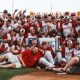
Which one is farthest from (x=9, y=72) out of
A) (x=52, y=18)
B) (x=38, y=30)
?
(x=52, y=18)

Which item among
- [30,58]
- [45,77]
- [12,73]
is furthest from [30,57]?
[45,77]

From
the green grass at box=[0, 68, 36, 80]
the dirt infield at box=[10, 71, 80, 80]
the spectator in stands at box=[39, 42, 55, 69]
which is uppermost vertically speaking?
the spectator in stands at box=[39, 42, 55, 69]

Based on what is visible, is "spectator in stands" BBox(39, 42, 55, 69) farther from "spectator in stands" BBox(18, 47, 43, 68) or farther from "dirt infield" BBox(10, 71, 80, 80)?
"dirt infield" BBox(10, 71, 80, 80)

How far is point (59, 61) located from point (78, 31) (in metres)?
1.67

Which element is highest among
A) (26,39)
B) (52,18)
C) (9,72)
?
(52,18)

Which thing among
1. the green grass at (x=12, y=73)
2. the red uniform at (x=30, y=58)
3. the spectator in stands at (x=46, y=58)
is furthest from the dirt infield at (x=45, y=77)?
the red uniform at (x=30, y=58)

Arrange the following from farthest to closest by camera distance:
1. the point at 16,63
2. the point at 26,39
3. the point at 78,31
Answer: the point at 26,39 < the point at 78,31 < the point at 16,63

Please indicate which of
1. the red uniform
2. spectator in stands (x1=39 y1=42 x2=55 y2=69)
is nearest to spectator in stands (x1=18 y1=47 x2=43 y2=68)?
the red uniform

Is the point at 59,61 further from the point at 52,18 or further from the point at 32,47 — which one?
the point at 52,18

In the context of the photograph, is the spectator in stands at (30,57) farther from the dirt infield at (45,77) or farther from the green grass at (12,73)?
the dirt infield at (45,77)

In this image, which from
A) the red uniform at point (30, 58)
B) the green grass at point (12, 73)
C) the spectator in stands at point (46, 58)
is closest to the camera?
the green grass at point (12, 73)

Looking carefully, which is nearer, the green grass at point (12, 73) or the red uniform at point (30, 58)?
the green grass at point (12, 73)

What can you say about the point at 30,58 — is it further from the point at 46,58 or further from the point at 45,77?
the point at 45,77

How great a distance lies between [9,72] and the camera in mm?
9305
